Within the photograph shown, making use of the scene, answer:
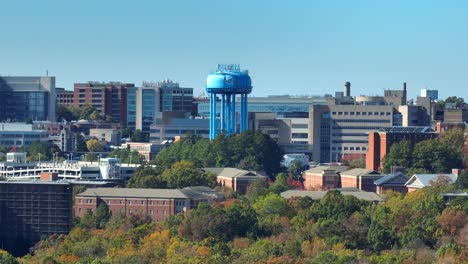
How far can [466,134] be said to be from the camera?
140750 millimetres

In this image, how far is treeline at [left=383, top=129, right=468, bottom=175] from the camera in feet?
426

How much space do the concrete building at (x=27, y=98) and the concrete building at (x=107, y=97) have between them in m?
6.83

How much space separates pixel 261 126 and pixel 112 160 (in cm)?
3303

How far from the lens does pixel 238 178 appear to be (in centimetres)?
12606

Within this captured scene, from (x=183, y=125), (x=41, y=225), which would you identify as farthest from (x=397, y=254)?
(x=183, y=125)

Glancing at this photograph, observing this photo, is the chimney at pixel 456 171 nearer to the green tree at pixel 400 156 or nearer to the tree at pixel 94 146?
the green tree at pixel 400 156

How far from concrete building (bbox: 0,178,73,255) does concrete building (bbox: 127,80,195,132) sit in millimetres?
72472

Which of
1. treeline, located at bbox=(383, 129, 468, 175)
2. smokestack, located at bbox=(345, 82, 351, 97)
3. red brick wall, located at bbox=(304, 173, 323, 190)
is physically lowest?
red brick wall, located at bbox=(304, 173, 323, 190)

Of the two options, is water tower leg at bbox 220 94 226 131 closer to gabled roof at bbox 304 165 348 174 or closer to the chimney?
gabled roof at bbox 304 165 348 174

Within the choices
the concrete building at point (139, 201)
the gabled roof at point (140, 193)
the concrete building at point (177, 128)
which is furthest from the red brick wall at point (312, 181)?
the concrete building at point (177, 128)

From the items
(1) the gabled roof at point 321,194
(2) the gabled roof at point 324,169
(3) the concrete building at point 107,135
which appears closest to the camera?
(1) the gabled roof at point 321,194

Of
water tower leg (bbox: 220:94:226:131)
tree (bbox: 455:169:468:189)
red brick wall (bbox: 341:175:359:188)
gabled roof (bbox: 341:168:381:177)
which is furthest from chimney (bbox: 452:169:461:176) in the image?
water tower leg (bbox: 220:94:226:131)

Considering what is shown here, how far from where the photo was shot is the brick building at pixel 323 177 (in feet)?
425

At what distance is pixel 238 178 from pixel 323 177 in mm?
7400
